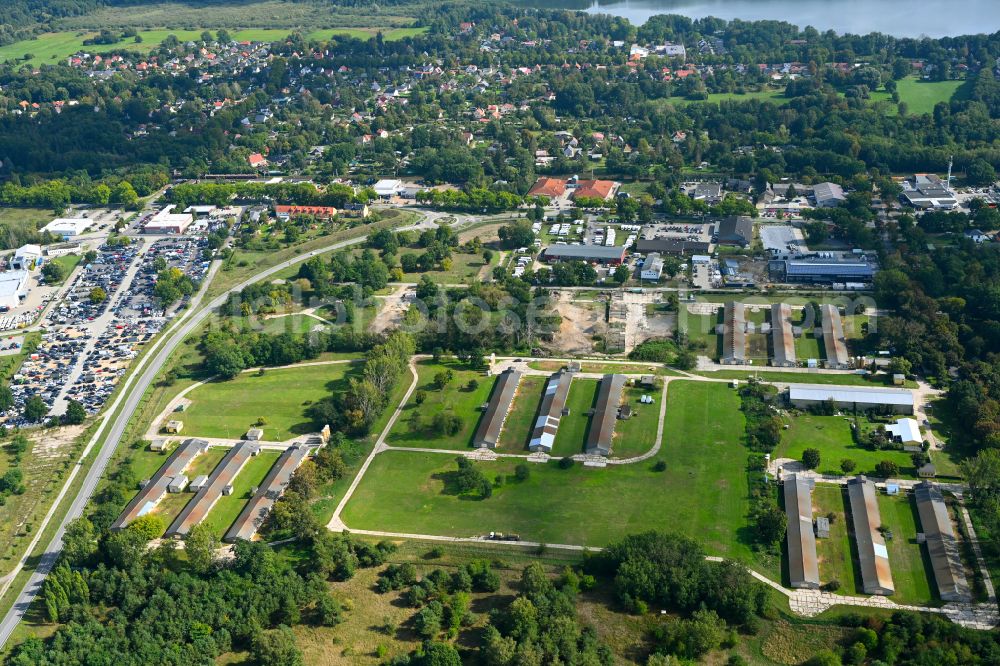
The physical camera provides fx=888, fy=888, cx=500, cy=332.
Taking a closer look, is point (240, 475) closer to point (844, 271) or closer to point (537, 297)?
point (537, 297)

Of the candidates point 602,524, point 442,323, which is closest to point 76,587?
point 602,524

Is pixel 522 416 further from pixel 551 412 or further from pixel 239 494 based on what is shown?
pixel 239 494

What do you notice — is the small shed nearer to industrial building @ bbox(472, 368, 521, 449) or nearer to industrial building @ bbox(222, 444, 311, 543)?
industrial building @ bbox(222, 444, 311, 543)

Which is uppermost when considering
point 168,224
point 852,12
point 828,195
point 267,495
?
point 852,12

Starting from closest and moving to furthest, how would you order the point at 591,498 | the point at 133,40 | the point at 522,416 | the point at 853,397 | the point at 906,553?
the point at 906,553, the point at 591,498, the point at 853,397, the point at 522,416, the point at 133,40

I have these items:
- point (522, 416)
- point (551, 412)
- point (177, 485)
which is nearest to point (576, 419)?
point (551, 412)
